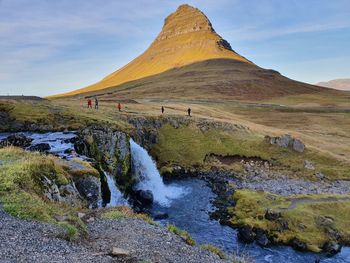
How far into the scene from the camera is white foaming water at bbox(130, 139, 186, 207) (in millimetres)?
54281

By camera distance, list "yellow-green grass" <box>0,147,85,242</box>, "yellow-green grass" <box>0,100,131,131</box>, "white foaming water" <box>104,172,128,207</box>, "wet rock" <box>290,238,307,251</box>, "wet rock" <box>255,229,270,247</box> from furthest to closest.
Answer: "yellow-green grass" <box>0,100,131,131</box> < "white foaming water" <box>104,172,128,207</box> < "wet rock" <box>255,229,270,247</box> < "wet rock" <box>290,238,307,251</box> < "yellow-green grass" <box>0,147,85,242</box>

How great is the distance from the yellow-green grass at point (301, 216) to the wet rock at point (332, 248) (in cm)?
53

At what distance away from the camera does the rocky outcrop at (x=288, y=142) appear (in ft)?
249

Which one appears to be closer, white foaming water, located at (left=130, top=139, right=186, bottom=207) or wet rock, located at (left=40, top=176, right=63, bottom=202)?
wet rock, located at (left=40, top=176, right=63, bottom=202)

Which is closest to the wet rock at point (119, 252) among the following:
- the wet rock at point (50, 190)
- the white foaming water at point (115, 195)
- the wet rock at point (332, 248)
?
the wet rock at point (50, 190)

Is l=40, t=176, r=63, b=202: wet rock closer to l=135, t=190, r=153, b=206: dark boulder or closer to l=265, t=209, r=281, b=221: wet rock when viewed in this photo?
l=135, t=190, r=153, b=206: dark boulder

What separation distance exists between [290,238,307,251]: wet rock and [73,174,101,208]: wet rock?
21.3 metres

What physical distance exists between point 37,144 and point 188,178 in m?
26.1

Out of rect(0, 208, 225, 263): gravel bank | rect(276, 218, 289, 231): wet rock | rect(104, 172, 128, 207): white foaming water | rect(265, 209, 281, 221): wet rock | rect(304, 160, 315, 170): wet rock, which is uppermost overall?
rect(0, 208, 225, 263): gravel bank

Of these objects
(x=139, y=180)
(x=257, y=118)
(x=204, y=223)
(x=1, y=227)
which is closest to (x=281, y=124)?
(x=257, y=118)

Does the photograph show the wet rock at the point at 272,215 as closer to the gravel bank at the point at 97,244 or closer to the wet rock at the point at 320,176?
the wet rock at the point at 320,176

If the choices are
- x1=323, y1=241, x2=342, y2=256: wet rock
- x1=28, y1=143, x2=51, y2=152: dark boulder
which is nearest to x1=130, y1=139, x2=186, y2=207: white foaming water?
x1=28, y1=143, x2=51, y2=152: dark boulder

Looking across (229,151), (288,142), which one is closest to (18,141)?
(229,151)

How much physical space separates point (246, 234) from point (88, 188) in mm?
18397
